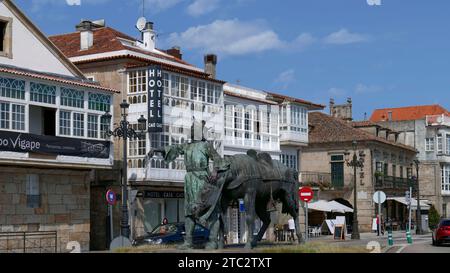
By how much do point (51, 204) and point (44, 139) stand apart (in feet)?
11.1

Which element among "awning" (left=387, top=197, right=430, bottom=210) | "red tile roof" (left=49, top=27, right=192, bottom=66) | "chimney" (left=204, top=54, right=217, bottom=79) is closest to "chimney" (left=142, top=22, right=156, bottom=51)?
"red tile roof" (left=49, top=27, right=192, bottom=66)

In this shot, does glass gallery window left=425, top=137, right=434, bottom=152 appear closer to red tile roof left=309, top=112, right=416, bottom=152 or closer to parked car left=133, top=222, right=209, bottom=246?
red tile roof left=309, top=112, right=416, bottom=152

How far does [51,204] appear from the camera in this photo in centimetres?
3306

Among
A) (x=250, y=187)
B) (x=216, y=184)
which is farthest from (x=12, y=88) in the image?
(x=250, y=187)

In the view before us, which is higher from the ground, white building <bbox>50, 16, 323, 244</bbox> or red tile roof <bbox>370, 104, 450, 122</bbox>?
red tile roof <bbox>370, 104, 450, 122</bbox>

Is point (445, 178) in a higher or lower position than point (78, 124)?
lower

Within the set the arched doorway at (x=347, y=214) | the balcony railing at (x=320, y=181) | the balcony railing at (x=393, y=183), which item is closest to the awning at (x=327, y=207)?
the balcony railing at (x=320, y=181)

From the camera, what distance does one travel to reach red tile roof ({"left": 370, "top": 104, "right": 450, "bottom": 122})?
276ft

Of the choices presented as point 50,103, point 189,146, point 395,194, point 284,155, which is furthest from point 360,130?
point 189,146

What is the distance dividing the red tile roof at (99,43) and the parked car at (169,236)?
13204mm

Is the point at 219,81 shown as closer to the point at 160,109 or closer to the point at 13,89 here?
the point at 160,109

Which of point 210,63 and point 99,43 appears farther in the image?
point 210,63

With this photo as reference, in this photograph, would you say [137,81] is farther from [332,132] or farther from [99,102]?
[332,132]

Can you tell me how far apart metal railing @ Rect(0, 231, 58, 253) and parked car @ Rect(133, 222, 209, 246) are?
16.0 ft
